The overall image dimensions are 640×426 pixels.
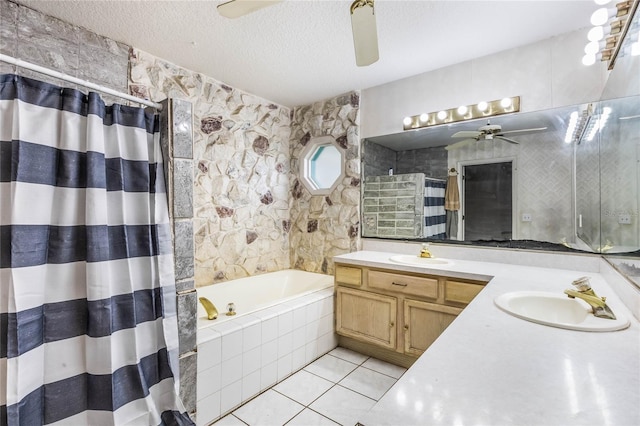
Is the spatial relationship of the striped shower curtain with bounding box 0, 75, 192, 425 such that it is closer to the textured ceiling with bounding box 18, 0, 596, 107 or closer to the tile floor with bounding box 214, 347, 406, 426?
the tile floor with bounding box 214, 347, 406, 426

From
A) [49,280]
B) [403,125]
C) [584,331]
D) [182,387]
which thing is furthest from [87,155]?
[403,125]

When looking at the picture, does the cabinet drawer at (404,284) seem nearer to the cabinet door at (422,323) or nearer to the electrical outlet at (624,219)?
the cabinet door at (422,323)

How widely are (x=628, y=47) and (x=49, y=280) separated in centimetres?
260

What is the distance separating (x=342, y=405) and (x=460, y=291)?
3.62ft

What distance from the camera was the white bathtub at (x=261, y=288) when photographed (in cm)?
276

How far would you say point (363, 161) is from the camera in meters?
3.18

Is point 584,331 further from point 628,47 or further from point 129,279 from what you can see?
point 129,279

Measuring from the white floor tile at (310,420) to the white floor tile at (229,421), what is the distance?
303 mm

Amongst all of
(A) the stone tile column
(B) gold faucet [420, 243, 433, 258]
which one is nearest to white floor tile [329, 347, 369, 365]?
(B) gold faucet [420, 243, 433, 258]

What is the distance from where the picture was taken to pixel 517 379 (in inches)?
28.0

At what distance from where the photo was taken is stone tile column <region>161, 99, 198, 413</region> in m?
1.46

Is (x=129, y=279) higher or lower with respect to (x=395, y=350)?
higher

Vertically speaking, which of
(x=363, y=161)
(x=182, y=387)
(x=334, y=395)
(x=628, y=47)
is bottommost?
(x=334, y=395)

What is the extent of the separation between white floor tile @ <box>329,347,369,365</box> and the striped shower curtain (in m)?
1.54
